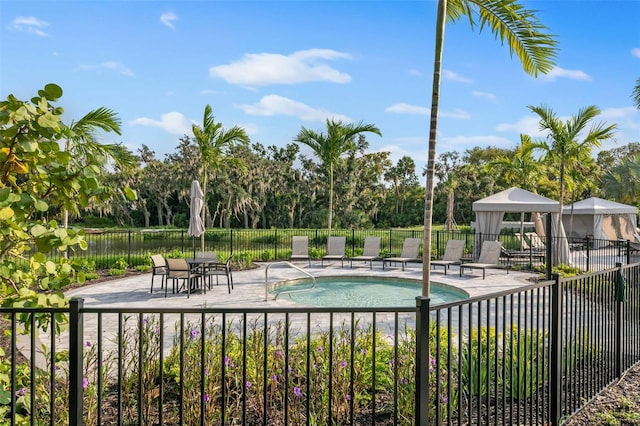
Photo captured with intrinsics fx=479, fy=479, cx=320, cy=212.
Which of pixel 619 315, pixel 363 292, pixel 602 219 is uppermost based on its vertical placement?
pixel 602 219

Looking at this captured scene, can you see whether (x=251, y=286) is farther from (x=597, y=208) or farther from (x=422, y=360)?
(x=597, y=208)

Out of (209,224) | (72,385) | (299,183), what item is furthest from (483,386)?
(209,224)

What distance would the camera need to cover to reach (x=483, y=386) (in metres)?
3.61

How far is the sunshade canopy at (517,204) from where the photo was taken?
14.5 m

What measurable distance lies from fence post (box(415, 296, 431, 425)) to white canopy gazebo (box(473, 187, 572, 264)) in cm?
1284

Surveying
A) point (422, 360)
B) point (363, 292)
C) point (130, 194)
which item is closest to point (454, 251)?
point (363, 292)

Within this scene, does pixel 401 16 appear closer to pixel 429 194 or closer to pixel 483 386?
pixel 429 194

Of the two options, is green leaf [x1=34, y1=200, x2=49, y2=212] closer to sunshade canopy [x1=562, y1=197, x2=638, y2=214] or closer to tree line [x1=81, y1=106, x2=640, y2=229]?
sunshade canopy [x1=562, y1=197, x2=638, y2=214]

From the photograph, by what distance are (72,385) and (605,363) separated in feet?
14.2

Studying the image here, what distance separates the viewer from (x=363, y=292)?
11.1 metres

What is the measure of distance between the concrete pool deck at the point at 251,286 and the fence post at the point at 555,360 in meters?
4.63

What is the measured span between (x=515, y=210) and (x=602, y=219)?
526 inches

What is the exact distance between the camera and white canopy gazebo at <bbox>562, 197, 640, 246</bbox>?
23.9 meters

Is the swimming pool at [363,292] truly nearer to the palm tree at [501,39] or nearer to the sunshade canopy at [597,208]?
the palm tree at [501,39]
